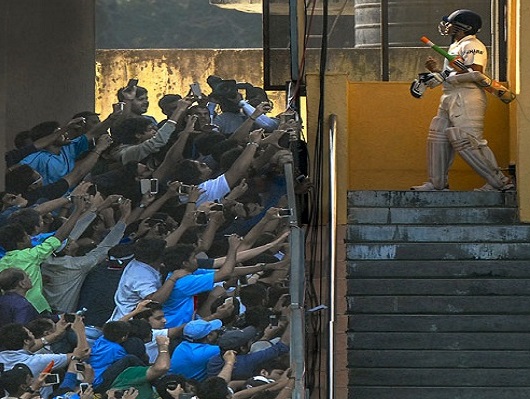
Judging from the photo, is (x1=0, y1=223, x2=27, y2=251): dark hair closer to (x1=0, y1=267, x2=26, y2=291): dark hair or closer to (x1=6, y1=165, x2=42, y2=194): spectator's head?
(x1=0, y1=267, x2=26, y2=291): dark hair

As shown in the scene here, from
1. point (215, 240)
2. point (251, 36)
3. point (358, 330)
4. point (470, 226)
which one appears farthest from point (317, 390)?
point (251, 36)

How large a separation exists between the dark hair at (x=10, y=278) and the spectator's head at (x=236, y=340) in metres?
1.39

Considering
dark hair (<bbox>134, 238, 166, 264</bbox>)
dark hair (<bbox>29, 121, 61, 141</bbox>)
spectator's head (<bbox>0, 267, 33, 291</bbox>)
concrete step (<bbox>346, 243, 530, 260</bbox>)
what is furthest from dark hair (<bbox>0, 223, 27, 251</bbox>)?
concrete step (<bbox>346, 243, 530, 260</bbox>)

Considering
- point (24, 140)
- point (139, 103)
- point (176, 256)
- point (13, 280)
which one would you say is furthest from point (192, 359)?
point (24, 140)

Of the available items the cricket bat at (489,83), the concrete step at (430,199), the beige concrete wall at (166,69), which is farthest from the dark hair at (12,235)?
the beige concrete wall at (166,69)

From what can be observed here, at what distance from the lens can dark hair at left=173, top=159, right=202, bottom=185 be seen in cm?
1220

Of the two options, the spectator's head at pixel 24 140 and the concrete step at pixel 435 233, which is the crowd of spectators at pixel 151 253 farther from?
the concrete step at pixel 435 233

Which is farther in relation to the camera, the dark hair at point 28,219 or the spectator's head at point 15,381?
the dark hair at point 28,219

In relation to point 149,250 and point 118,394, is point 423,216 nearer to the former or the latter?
point 149,250

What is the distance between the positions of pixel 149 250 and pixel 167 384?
4.35 feet

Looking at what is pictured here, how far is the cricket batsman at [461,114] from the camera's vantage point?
13.5 m

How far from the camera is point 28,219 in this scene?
11.2 meters

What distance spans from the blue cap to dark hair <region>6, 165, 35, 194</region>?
2431 millimetres

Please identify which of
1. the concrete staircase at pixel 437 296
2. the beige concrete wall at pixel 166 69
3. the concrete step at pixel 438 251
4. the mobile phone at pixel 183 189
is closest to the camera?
the concrete staircase at pixel 437 296
